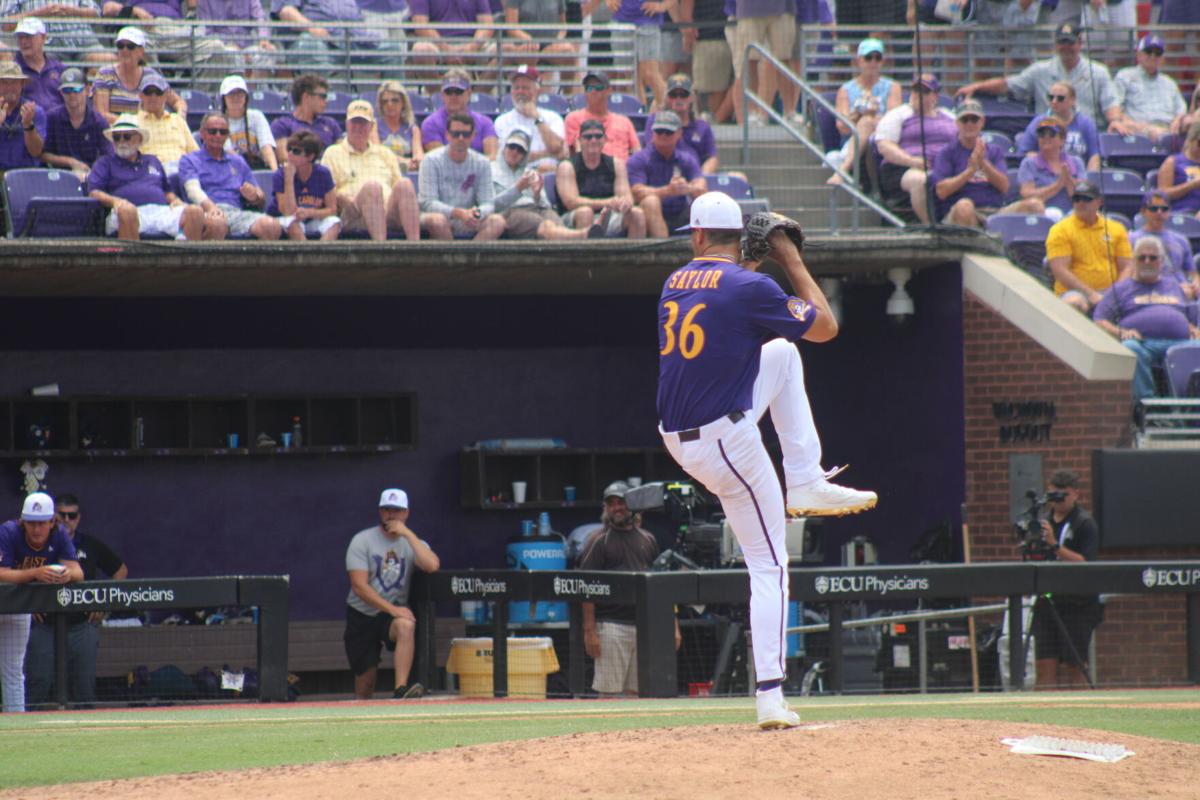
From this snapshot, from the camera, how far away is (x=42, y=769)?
267 inches

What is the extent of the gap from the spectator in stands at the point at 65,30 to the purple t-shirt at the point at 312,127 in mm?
1599

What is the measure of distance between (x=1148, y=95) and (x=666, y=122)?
6.15 meters

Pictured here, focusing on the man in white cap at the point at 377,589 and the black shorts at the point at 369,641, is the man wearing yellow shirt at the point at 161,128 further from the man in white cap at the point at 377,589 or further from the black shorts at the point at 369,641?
the black shorts at the point at 369,641

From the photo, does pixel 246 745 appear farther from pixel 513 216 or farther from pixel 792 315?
pixel 513 216

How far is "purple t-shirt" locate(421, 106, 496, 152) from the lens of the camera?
47.2ft

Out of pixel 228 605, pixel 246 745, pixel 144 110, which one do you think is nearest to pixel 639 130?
pixel 144 110

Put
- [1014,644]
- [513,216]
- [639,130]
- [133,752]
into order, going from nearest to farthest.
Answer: [133,752]
[1014,644]
[513,216]
[639,130]

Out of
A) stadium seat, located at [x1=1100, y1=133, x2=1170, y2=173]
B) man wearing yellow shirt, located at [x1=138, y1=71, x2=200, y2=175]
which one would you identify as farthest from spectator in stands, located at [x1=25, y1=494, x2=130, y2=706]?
stadium seat, located at [x1=1100, y1=133, x2=1170, y2=173]

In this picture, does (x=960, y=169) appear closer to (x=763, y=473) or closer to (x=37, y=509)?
(x=37, y=509)

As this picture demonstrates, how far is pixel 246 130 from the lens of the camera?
1374cm

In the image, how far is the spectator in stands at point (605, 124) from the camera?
14406mm

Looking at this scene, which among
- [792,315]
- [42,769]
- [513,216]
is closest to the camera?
[792,315]

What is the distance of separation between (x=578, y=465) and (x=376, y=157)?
10.8 feet

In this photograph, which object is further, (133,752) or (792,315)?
(133,752)
